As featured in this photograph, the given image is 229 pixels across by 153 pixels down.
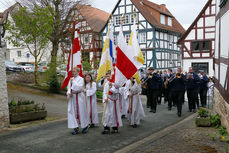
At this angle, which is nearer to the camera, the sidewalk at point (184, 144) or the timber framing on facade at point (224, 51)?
the sidewalk at point (184, 144)

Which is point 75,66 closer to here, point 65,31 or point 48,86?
point 48,86

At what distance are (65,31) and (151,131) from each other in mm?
16501

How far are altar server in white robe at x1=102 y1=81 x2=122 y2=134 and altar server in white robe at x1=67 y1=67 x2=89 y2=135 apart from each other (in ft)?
2.17

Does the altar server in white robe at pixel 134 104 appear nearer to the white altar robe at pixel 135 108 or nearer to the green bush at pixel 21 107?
the white altar robe at pixel 135 108

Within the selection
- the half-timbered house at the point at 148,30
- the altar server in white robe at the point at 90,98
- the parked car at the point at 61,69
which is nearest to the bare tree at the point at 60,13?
the parked car at the point at 61,69

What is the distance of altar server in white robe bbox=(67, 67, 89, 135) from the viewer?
7.73m

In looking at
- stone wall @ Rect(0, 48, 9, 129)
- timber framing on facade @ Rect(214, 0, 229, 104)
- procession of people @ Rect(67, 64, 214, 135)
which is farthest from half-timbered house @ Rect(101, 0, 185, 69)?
stone wall @ Rect(0, 48, 9, 129)

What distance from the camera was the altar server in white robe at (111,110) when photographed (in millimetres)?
7789

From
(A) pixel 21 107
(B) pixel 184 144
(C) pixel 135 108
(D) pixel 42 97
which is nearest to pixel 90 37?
Answer: (D) pixel 42 97

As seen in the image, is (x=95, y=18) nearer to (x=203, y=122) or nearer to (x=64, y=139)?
(x=203, y=122)

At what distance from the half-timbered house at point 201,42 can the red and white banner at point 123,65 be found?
2279cm

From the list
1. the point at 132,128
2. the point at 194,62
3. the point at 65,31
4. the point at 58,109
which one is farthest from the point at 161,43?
the point at 132,128

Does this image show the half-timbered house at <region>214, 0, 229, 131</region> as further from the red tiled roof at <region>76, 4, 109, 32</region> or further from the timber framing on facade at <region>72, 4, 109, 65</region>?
the red tiled roof at <region>76, 4, 109, 32</region>

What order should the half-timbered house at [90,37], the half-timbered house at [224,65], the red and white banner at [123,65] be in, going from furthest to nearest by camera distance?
the half-timbered house at [90,37]
the red and white banner at [123,65]
the half-timbered house at [224,65]
